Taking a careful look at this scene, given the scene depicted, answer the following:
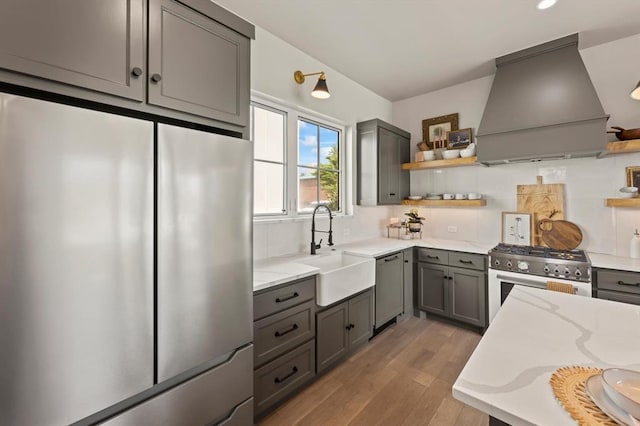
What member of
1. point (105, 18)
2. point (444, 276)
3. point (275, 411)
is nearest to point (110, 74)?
point (105, 18)

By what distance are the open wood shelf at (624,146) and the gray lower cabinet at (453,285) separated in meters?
1.38

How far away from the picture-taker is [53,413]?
0.93 meters

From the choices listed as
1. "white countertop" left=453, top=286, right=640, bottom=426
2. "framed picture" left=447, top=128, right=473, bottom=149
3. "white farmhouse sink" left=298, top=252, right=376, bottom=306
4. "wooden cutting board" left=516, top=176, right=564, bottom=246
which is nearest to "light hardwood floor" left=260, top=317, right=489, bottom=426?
"white farmhouse sink" left=298, top=252, right=376, bottom=306

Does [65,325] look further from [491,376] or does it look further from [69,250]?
[491,376]

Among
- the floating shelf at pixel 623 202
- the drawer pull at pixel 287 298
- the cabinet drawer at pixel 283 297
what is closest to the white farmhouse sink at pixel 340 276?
the cabinet drawer at pixel 283 297

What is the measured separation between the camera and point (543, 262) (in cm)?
246

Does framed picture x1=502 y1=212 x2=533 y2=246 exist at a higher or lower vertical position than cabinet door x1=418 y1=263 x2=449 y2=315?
higher

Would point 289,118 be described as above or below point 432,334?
above

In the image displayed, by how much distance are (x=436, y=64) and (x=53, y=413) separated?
370 cm

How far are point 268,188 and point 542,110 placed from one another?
2.65 m

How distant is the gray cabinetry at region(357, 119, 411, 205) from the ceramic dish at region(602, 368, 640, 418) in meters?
2.68

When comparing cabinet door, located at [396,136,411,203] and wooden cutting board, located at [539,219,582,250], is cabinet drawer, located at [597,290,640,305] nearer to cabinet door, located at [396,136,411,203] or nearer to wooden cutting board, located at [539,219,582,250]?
wooden cutting board, located at [539,219,582,250]

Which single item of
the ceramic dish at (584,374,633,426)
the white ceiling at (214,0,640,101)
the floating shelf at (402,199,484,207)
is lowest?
the ceramic dish at (584,374,633,426)

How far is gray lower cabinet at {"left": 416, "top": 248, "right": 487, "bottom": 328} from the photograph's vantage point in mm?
2857
